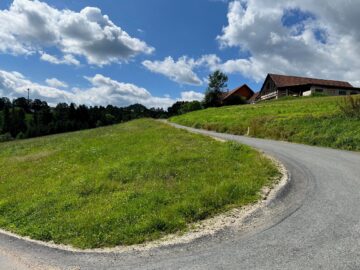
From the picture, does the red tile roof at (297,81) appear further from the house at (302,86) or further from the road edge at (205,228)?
the road edge at (205,228)

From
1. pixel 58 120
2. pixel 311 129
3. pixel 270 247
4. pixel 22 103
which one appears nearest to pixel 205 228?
pixel 270 247

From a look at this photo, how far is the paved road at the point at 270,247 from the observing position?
617cm

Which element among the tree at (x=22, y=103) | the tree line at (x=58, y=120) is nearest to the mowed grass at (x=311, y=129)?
the tree line at (x=58, y=120)

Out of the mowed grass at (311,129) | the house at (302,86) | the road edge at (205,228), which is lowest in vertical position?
the road edge at (205,228)

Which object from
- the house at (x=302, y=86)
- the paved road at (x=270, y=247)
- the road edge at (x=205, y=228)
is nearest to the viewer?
the paved road at (x=270, y=247)

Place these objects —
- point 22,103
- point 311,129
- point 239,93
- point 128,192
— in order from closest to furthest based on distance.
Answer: point 128,192 < point 311,129 < point 239,93 < point 22,103

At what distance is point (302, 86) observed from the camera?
6438cm

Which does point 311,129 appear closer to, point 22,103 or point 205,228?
point 205,228

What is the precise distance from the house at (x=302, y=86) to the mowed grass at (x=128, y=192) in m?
50.7

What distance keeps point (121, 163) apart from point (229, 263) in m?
9.36

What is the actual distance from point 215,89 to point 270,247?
73.6 metres

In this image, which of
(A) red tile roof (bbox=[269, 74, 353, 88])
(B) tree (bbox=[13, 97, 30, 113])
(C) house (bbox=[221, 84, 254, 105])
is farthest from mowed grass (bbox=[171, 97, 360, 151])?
(B) tree (bbox=[13, 97, 30, 113])

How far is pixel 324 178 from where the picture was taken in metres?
11.3

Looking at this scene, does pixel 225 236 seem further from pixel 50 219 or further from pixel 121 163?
pixel 121 163
